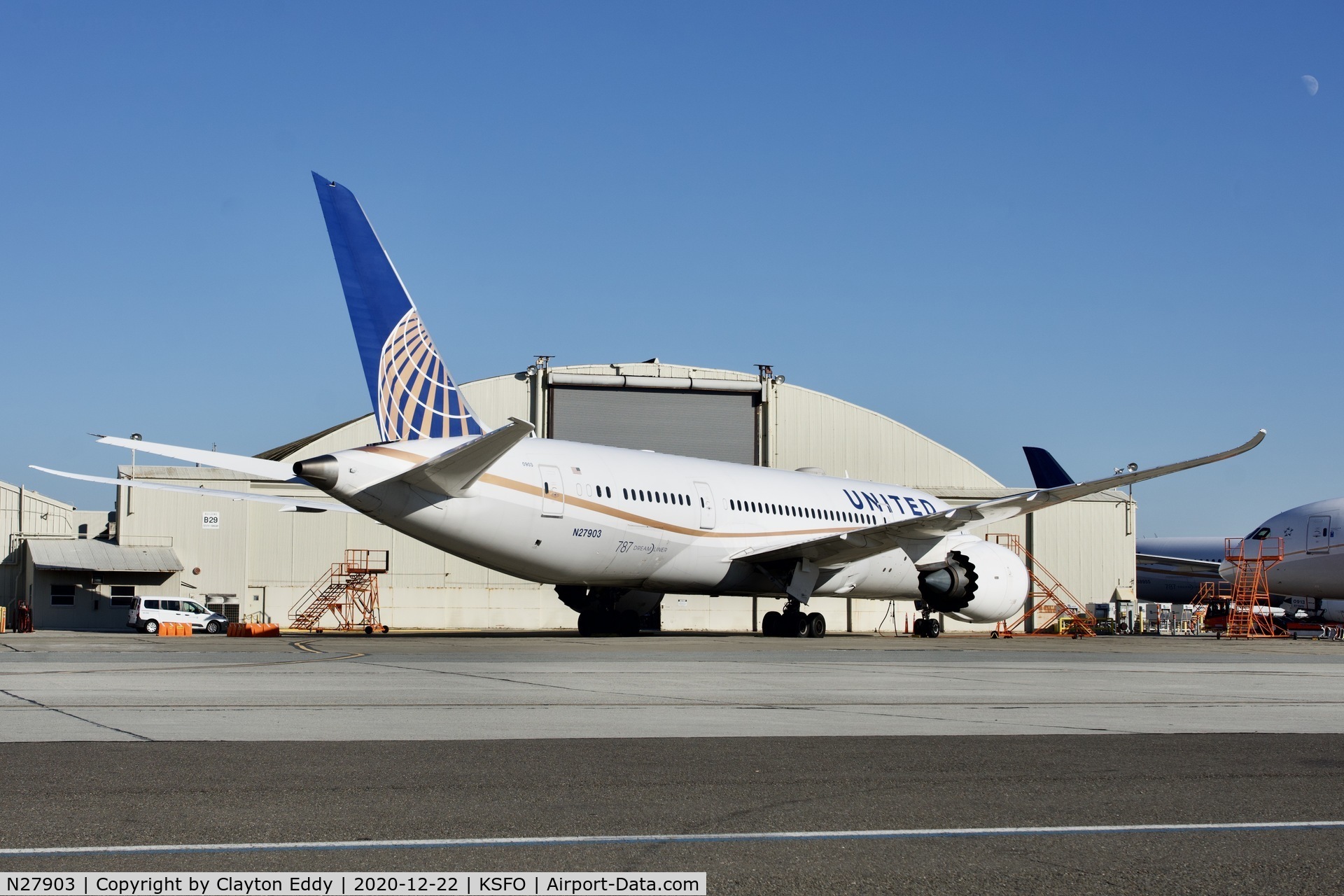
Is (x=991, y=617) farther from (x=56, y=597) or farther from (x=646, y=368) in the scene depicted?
(x=56, y=597)

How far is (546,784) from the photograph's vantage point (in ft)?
21.8

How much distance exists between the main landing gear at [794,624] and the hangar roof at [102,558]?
20.5 meters

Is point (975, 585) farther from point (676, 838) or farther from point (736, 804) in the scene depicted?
point (676, 838)

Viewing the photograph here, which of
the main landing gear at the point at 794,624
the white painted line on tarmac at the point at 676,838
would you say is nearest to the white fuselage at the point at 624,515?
the main landing gear at the point at 794,624

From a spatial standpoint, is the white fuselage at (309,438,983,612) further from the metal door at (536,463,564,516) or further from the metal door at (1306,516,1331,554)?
the metal door at (1306,516,1331,554)

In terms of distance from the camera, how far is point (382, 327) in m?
23.3

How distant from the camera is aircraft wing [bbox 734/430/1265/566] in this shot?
87.9 feet

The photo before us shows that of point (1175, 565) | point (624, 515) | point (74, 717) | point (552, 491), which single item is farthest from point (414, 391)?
point (1175, 565)

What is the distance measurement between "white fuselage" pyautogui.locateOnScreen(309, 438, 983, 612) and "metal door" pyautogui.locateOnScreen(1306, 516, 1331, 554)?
52.1 ft

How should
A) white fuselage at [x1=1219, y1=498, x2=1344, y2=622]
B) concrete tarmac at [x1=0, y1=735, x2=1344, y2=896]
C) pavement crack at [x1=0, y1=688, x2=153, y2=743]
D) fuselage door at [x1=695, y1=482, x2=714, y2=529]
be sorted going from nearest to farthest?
concrete tarmac at [x1=0, y1=735, x2=1344, y2=896] → pavement crack at [x1=0, y1=688, x2=153, y2=743] → fuselage door at [x1=695, y1=482, x2=714, y2=529] → white fuselage at [x1=1219, y1=498, x2=1344, y2=622]

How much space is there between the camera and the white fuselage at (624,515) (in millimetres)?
23156

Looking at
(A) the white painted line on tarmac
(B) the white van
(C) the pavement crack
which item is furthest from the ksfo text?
(B) the white van

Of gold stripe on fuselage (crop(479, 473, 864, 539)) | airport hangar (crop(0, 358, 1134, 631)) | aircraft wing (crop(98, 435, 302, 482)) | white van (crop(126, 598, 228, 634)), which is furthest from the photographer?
airport hangar (crop(0, 358, 1134, 631))

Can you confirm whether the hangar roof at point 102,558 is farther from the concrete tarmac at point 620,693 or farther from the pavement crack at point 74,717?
the pavement crack at point 74,717
